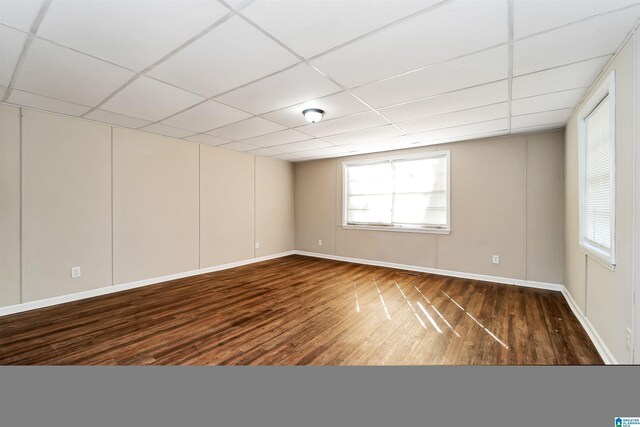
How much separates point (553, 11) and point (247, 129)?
3.64 meters

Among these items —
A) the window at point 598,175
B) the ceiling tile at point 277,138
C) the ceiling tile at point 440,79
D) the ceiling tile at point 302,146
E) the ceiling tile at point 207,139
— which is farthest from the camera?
the ceiling tile at point 302,146

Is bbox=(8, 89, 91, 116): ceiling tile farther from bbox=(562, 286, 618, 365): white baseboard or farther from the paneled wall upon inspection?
bbox=(562, 286, 618, 365): white baseboard

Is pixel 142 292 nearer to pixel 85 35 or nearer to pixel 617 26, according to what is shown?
pixel 85 35

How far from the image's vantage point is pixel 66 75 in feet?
8.16

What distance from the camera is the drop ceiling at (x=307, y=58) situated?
170 centimetres

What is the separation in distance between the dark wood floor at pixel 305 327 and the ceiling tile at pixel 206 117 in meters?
2.54

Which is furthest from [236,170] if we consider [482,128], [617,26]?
[617,26]

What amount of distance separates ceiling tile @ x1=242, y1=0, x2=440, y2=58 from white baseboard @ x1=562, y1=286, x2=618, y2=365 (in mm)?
3010

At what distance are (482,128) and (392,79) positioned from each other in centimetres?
241

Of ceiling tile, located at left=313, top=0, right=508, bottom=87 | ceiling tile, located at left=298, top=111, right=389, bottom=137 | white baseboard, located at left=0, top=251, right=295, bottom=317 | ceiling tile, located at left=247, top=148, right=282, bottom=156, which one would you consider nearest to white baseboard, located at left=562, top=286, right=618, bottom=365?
ceiling tile, located at left=313, top=0, right=508, bottom=87

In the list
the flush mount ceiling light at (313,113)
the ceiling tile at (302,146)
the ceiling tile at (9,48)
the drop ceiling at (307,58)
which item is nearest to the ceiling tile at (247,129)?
the drop ceiling at (307,58)

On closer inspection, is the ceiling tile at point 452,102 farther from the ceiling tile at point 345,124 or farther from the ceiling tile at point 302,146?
the ceiling tile at point 302,146

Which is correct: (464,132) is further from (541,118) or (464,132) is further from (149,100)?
(149,100)

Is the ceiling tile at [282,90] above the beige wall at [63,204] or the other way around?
above
